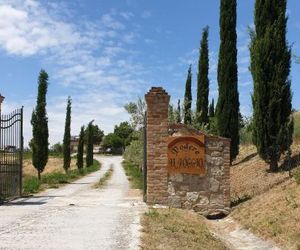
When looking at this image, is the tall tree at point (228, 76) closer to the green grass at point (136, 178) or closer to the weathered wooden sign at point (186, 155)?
the green grass at point (136, 178)

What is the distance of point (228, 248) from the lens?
11.1m

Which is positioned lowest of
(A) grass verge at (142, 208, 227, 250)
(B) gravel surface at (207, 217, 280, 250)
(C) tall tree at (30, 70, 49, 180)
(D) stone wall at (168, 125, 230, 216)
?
(B) gravel surface at (207, 217, 280, 250)

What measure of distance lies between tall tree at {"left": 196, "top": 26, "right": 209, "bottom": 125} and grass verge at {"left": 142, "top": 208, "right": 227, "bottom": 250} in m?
22.4

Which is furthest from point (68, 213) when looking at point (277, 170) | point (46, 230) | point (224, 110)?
point (224, 110)

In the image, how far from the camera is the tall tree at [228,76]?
2636 cm

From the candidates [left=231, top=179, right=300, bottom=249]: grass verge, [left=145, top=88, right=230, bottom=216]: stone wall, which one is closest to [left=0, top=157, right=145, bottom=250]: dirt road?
[left=145, top=88, right=230, bottom=216]: stone wall

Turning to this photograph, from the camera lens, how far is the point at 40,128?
113 ft

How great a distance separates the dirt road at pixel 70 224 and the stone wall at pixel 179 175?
2.82 feet

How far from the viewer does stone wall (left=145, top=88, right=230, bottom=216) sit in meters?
15.5

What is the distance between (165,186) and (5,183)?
526cm

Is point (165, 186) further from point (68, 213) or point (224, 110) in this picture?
point (224, 110)

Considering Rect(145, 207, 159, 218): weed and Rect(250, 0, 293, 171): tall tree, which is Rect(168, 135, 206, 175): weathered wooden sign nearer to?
Rect(145, 207, 159, 218): weed

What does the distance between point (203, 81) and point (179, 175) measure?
21.7m

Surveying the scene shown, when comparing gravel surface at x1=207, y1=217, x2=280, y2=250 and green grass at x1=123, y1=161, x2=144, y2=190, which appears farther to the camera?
green grass at x1=123, y1=161, x2=144, y2=190
